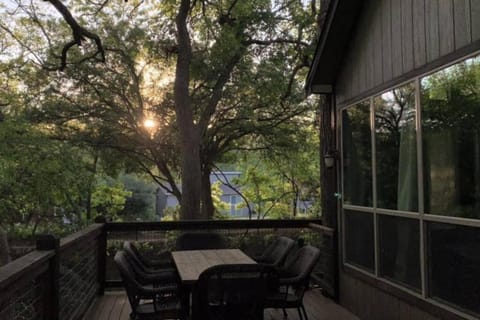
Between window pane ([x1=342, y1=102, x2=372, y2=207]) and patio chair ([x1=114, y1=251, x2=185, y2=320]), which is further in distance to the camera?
window pane ([x1=342, y1=102, x2=372, y2=207])

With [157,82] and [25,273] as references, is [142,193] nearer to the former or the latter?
[157,82]

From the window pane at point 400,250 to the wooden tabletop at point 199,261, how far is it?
49.7 inches

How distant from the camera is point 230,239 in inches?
245

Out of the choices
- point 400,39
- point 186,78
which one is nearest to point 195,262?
point 400,39

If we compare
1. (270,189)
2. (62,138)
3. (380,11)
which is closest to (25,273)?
(380,11)

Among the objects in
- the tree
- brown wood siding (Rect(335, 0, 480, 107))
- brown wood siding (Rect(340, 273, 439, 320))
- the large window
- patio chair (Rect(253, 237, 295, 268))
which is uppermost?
the tree

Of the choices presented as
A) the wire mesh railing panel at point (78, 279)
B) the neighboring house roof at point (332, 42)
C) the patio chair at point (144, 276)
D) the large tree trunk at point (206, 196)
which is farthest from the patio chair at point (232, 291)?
the large tree trunk at point (206, 196)

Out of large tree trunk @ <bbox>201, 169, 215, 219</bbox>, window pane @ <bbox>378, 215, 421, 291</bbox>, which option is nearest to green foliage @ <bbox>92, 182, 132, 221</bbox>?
large tree trunk @ <bbox>201, 169, 215, 219</bbox>

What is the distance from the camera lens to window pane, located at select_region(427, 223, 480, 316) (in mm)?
2900

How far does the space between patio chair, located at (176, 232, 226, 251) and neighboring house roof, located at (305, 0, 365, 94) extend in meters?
2.25

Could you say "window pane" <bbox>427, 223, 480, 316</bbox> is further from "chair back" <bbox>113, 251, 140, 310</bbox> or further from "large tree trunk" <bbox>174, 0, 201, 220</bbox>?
"large tree trunk" <bbox>174, 0, 201, 220</bbox>

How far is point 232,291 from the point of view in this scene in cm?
Result: 310

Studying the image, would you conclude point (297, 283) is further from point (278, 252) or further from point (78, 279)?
point (78, 279)

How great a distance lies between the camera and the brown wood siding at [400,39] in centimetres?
306
